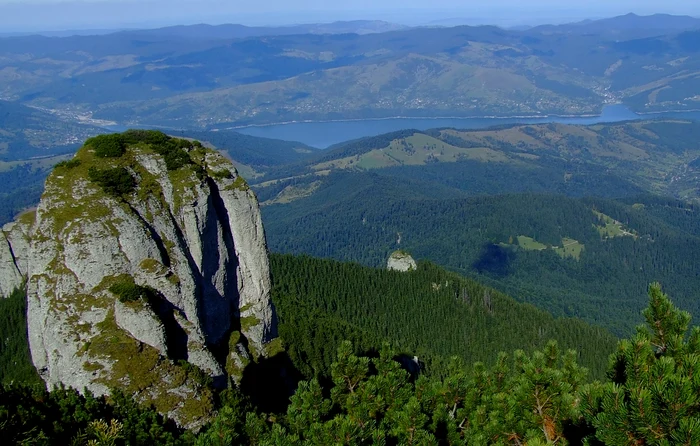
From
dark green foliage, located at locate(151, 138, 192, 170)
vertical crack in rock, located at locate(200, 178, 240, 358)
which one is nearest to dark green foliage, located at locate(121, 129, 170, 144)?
dark green foliage, located at locate(151, 138, 192, 170)

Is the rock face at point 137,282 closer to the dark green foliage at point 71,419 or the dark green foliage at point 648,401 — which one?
the dark green foliage at point 71,419

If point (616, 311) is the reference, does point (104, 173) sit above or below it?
above

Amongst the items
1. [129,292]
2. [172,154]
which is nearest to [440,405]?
[129,292]

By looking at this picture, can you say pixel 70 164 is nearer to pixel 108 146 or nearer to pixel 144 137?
pixel 108 146

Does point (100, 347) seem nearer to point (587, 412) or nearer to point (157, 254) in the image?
point (157, 254)

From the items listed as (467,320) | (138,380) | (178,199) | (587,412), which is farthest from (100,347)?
(467,320)

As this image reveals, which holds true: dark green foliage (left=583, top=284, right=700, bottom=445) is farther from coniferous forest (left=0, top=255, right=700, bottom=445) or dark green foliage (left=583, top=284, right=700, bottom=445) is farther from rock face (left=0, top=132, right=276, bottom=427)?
rock face (left=0, top=132, right=276, bottom=427)
